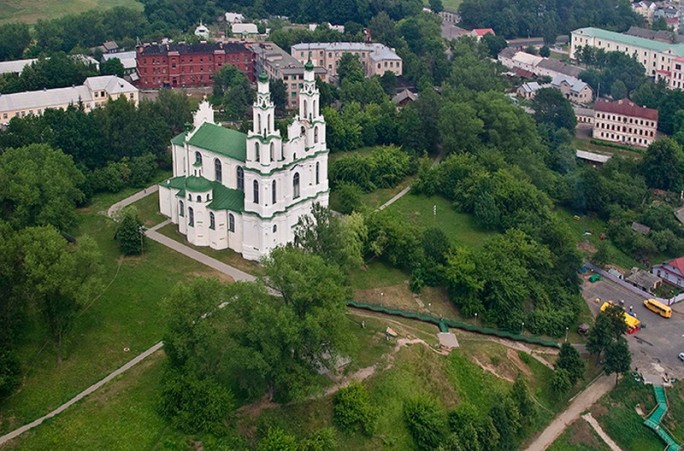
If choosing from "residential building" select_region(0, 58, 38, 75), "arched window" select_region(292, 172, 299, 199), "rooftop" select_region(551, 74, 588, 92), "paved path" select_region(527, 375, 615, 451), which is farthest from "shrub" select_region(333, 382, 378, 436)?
"rooftop" select_region(551, 74, 588, 92)

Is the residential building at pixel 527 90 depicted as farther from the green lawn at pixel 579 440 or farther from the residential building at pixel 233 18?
the green lawn at pixel 579 440

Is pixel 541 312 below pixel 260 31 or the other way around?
below

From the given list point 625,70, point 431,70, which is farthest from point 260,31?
point 625,70

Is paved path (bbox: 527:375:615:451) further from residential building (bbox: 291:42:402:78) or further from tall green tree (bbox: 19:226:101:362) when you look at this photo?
residential building (bbox: 291:42:402:78)

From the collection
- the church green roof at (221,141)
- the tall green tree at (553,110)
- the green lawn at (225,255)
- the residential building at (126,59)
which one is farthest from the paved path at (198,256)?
the tall green tree at (553,110)

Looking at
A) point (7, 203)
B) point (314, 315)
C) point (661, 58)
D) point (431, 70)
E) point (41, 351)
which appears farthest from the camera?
point (661, 58)

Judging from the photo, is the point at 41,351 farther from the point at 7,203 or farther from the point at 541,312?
the point at 541,312
